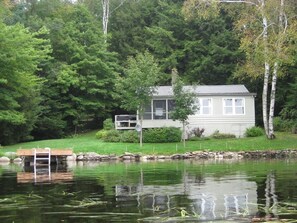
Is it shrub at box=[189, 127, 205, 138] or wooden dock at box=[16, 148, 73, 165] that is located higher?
shrub at box=[189, 127, 205, 138]

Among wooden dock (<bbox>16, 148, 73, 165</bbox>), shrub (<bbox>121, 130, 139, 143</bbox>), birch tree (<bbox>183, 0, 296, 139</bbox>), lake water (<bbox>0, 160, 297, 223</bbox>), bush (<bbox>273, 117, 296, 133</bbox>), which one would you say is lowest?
lake water (<bbox>0, 160, 297, 223</bbox>)

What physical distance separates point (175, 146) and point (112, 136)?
5.76 meters

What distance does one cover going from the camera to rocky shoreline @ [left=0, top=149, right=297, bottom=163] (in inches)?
1337

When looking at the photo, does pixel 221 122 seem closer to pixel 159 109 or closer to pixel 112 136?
pixel 159 109

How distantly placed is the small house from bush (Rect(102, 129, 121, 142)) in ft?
8.05

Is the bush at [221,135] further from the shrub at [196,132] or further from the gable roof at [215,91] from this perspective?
the gable roof at [215,91]

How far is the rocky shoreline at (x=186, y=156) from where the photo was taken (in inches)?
1337

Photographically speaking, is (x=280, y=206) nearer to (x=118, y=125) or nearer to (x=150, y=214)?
(x=150, y=214)

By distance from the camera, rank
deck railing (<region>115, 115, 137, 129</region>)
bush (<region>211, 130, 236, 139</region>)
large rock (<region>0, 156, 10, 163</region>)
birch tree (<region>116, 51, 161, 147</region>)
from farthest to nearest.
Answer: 1. deck railing (<region>115, 115, 137, 129</region>)
2. bush (<region>211, 130, 236, 139</region>)
3. birch tree (<region>116, 51, 161, 147</region>)
4. large rock (<region>0, 156, 10, 163</region>)

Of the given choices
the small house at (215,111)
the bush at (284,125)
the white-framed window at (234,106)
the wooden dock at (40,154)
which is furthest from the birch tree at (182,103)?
the wooden dock at (40,154)

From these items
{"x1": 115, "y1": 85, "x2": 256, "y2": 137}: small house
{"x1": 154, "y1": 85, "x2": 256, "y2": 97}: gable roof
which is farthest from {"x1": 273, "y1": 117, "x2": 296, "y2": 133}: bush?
{"x1": 154, "y1": 85, "x2": 256, "y2": 97}: gable roof

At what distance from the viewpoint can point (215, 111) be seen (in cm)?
4262

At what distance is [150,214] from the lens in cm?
1132

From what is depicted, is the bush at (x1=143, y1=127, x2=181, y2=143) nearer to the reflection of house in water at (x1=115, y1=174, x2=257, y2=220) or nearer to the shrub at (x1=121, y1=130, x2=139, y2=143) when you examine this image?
the shrub at (x1=121, y1=130, x2=139, y2=143)
